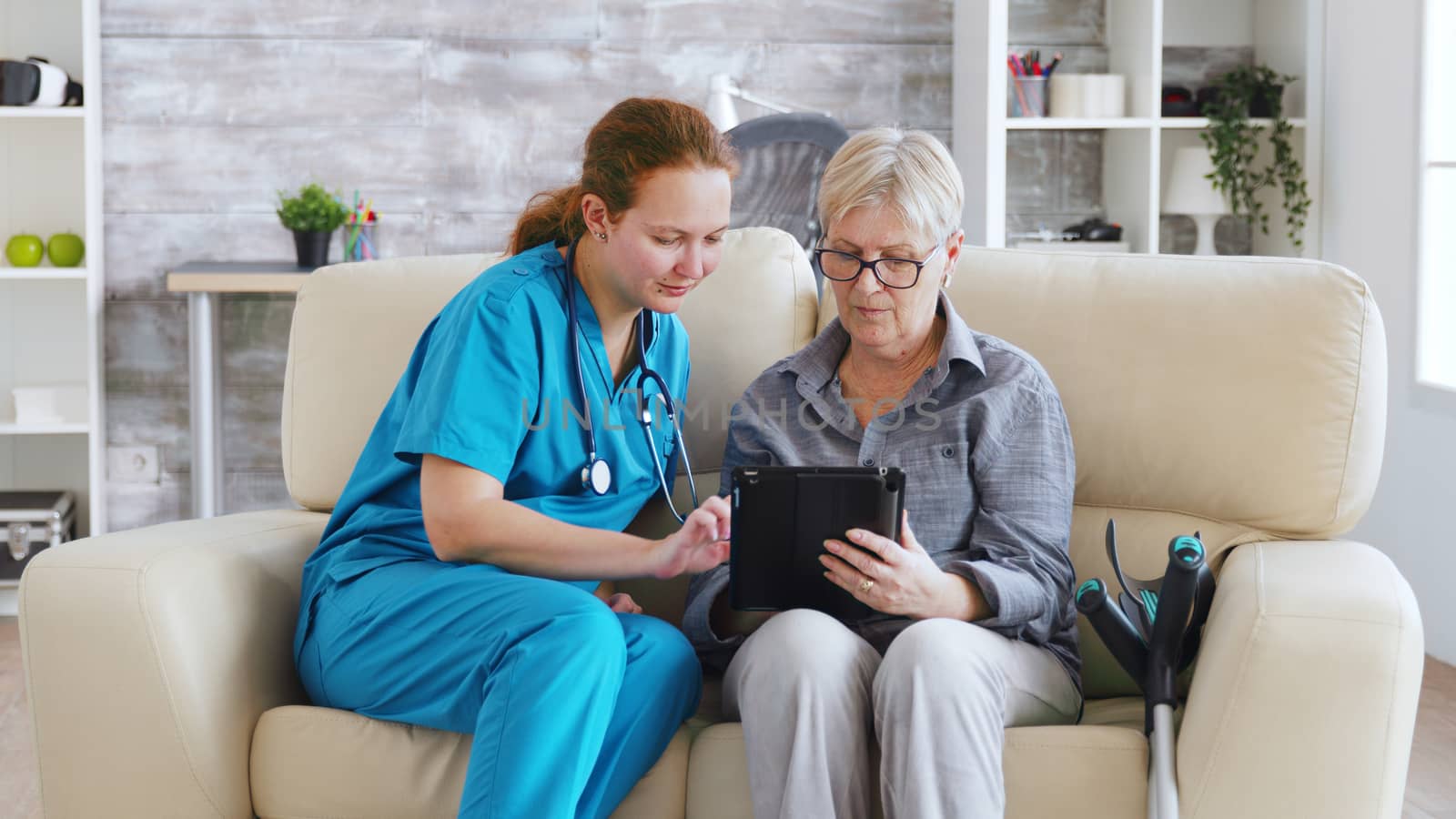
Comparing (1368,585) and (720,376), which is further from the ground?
(720,376)

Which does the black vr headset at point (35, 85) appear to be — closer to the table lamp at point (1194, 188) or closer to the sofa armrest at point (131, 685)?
the sofa armrest at point (131, 685)

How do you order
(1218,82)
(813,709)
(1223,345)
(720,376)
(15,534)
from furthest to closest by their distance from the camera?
1. (1218,82)
2. (15,534)
3. (720,376)
4. (1223,345)
5. (813,709)

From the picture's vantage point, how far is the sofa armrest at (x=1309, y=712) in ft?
4.25

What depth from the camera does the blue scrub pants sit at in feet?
4.25

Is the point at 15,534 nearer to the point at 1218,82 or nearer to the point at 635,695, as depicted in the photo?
the point at 635,695

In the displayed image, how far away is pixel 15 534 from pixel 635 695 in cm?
256

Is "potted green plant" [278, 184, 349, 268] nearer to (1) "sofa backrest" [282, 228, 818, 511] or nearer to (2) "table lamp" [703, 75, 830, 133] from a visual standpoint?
(2) "table lamp" [703, 75, 830, 133]

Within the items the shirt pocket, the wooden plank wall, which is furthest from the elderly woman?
the wooden plank wall

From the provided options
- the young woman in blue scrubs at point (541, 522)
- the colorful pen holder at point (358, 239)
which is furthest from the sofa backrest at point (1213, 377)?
the colorful pen holder at point (358, 239)

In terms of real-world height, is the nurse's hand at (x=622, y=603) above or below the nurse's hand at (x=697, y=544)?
below

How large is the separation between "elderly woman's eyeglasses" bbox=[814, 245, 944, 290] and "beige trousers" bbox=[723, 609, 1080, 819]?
0.44 metres

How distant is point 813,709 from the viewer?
1348 millimetres

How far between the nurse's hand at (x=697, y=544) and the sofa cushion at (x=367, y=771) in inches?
8.0

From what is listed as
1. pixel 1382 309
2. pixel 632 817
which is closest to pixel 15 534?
pixel 632 817
